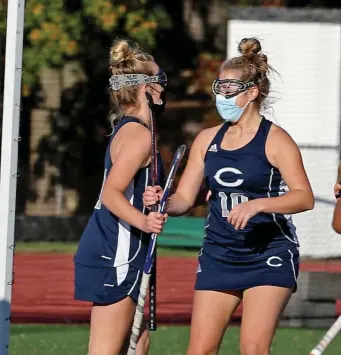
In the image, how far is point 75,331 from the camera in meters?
11.3

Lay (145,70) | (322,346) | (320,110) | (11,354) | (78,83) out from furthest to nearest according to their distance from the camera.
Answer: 1. (78,83)
2. (320,110)
3. (11,354)
4. (145,70)
5. (322,346)

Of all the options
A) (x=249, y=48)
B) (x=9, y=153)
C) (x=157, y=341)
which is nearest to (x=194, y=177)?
(x=249, y=48)

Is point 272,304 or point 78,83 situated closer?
point 272,304

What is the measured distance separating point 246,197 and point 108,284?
831 mm

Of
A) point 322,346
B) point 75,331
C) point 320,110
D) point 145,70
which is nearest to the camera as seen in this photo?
point 322,346

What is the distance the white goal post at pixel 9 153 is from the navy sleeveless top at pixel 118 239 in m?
0.70

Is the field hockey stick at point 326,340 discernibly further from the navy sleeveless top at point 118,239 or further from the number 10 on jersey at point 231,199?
the navy sleeveless top at point 118,239

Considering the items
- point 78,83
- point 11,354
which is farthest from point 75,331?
point 78,83

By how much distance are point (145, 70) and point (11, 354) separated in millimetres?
3914

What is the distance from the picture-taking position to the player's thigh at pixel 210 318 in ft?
20.4

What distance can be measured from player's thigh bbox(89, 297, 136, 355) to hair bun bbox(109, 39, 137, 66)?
4.15 feet

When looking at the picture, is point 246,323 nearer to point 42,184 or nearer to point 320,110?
point 320,110

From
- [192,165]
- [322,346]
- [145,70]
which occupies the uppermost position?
[145,70]

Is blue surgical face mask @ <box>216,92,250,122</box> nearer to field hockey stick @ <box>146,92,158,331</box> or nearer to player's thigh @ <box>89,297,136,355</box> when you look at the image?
field hockey stick @ <box>146,92,158,331</box>
